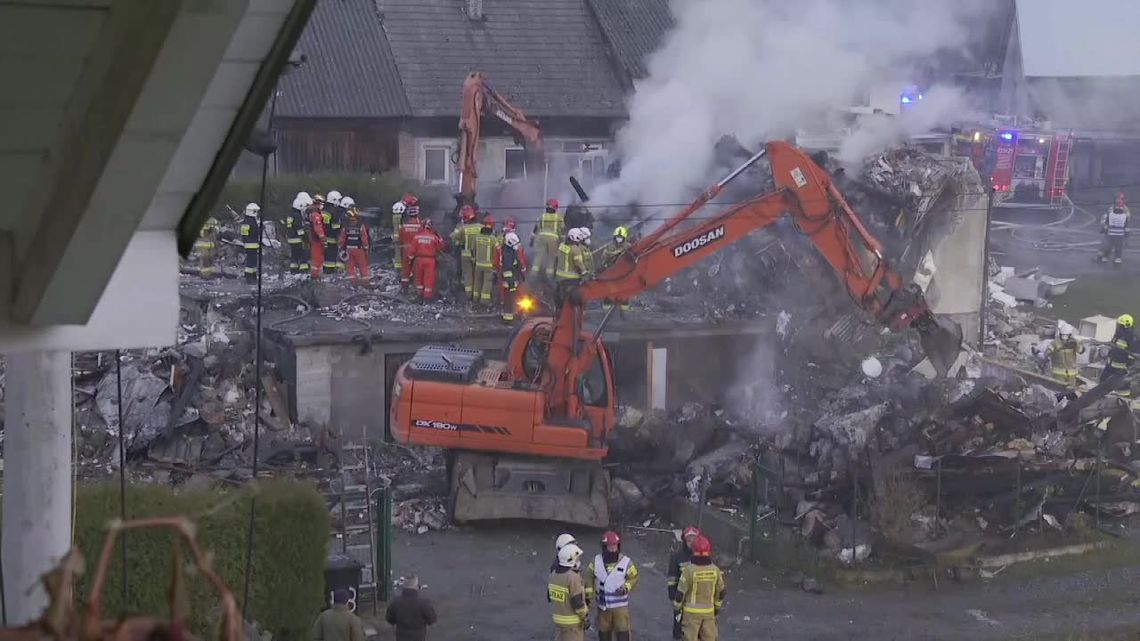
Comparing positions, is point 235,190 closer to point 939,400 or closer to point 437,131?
point 437,131

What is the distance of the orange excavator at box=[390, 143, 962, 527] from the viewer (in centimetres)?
1405

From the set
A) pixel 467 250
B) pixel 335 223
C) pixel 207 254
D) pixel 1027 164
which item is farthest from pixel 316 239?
pixel 1027 164

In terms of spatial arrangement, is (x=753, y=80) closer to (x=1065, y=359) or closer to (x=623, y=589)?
(x=1065, y=359)

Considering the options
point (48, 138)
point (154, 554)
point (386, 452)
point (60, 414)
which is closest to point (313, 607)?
point (154, 554)

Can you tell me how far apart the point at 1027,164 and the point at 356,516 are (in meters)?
22.3

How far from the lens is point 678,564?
36.0ft

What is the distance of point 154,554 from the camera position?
10086 millimetres

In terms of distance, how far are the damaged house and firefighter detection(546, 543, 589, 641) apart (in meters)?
17.0

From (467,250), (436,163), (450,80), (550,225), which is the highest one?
(450,80)

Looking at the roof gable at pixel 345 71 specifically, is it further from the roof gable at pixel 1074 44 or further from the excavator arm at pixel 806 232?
the roof gable at pixel 1074 44

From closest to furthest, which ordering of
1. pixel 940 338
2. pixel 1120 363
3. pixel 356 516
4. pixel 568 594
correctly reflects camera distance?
pixel 568 594
pixel 356 516
pixel 940 338
pixel 1120 363

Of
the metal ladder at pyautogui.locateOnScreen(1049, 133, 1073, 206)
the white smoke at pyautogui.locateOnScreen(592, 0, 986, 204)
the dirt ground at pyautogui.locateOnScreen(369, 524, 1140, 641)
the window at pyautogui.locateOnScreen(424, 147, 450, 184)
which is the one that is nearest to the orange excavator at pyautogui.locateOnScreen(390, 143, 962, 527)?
the dirt ground at pyautogui.locateOnScreen(369, 524, 1140, 641)

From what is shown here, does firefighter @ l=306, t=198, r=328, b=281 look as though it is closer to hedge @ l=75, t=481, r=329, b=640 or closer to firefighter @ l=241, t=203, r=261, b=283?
firefighter @ l=241, t=203, r=261, b=283

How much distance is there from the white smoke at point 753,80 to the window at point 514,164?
3742 mm
